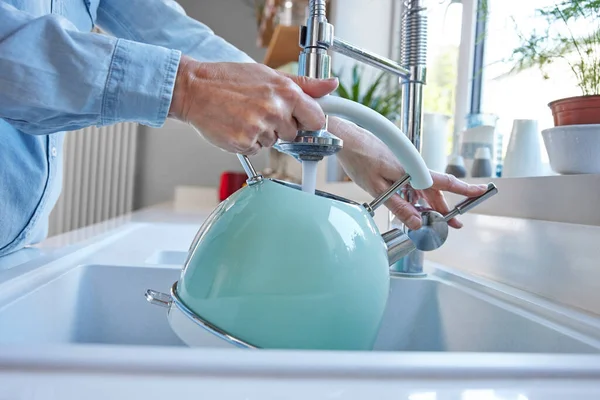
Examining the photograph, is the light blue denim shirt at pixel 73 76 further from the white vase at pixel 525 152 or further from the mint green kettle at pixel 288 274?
the white vase at pixel 525 152

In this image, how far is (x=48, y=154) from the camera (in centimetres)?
75

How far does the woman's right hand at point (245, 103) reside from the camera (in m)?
0.44

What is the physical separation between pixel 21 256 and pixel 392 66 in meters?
0.57

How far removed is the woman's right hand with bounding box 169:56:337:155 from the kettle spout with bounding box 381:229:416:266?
0.23 meters

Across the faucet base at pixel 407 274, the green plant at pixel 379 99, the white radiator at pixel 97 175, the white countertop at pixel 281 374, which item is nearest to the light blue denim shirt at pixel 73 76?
the white countertop at pixel 281 374

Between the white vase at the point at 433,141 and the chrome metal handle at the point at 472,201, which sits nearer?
the chrome metal handle at the point at 472,201

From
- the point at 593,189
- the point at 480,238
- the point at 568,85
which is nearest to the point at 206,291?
the point at 593,189

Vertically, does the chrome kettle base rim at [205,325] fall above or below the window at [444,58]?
below

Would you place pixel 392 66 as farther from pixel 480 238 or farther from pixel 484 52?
pixel 484 52

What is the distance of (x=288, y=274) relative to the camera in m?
0.42

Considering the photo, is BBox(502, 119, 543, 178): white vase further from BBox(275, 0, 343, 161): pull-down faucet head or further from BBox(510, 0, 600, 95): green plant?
BBox(275, 0, 343, 161): pull-down faucet head

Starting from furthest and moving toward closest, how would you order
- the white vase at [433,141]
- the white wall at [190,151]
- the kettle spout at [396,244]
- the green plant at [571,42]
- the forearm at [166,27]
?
the white wall at [190,151]
the white vase at [433,141]
the forearm at [166,27]
the green plant at [571,42]
the kettle spout at [396,244]

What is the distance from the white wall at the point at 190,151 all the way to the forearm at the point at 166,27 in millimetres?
2643

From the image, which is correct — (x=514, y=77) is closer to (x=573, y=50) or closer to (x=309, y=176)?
(x=573, y=50)
